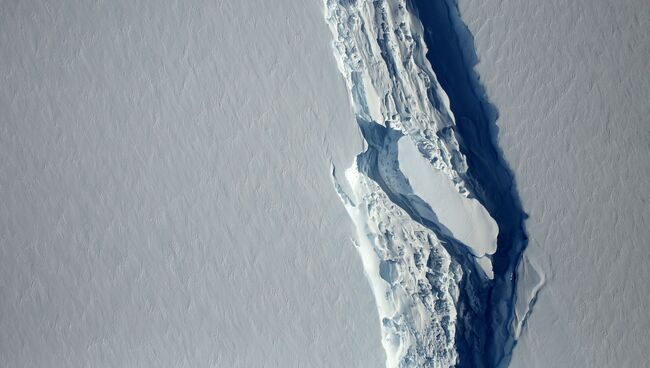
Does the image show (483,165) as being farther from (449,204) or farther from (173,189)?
(173,189)

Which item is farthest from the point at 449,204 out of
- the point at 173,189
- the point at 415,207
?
the point at 173,189

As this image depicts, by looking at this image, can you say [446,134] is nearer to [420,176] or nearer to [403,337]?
[420,176]

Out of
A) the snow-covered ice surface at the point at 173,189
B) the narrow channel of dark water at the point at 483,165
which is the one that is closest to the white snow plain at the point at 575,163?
the narrow channel of dark water at the point at 483,165

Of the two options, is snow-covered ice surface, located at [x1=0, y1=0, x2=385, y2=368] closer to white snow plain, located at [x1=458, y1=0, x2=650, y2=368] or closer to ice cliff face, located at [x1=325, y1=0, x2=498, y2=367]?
ice cliff face, located at [x1=325, y1=0, x2=498, y2=367]

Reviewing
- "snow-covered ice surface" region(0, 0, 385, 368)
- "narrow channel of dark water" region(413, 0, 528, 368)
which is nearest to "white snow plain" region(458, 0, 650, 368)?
"narrow channel of dark water" region(413, 0, 528, 368)

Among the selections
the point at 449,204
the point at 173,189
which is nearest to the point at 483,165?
the point at 449,204

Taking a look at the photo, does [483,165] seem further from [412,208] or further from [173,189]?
[173,189]
